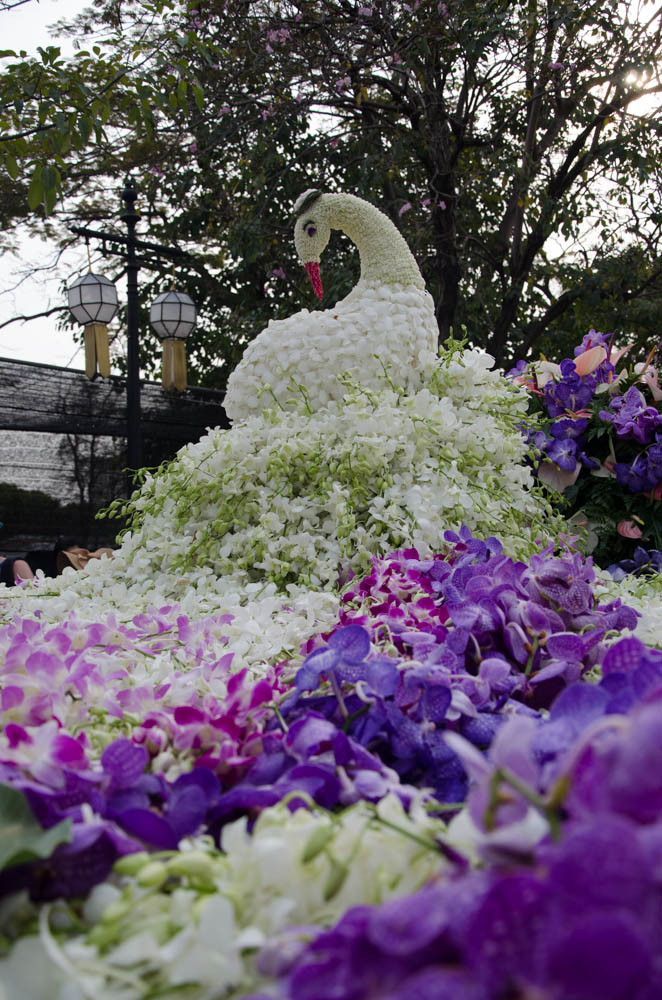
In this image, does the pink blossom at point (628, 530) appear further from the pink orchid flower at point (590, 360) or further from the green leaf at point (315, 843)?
the green leaf at point (315, 843)

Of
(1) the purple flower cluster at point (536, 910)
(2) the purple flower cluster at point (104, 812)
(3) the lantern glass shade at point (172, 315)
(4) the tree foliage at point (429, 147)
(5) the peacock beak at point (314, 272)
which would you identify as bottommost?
(2) the purple flower cluster at point (104, 812)

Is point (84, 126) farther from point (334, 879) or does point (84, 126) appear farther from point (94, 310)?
point (94, 310)

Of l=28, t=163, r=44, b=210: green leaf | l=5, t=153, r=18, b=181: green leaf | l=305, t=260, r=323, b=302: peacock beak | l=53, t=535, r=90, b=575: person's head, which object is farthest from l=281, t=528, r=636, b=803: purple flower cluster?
l=5, t=153, r=18, b=181: green leaf

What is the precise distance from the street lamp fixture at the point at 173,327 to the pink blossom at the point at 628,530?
16.5 feet

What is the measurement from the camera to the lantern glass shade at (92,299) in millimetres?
6094

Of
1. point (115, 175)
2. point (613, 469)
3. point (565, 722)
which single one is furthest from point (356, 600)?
point (115, 175)

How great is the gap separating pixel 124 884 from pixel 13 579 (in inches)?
140

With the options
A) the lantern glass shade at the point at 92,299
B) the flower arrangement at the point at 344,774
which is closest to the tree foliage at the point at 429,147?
the lantern glass shade at the point at 92,299

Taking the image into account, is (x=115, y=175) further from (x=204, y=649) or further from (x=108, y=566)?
(x=204, y=649)

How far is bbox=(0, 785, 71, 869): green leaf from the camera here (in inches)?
16.3

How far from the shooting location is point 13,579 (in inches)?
146

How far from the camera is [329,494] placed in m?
1.46

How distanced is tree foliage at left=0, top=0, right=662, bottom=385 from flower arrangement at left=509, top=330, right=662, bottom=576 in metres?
3.97

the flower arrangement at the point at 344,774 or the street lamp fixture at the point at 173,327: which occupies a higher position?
the street lamp fixture at the point at 173,327
